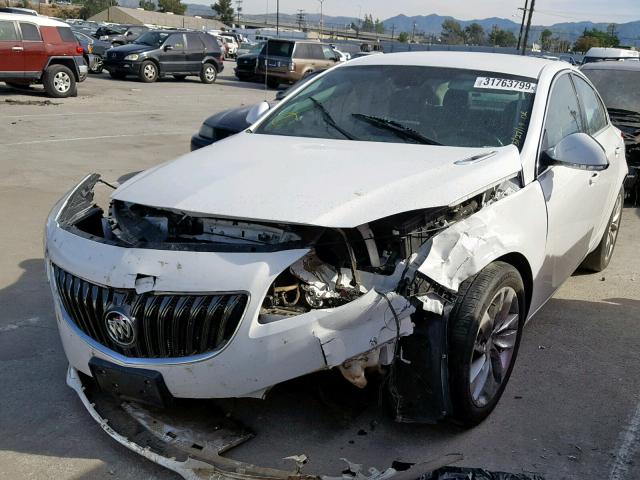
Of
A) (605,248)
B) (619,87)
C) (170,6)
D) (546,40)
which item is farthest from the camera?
(170,6)

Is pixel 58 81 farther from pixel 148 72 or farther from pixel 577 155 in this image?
pixel 577 155

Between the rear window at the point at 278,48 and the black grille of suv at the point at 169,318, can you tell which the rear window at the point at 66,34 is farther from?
the black grille of suv at the point at 169,318

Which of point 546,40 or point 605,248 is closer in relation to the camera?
point 605,248

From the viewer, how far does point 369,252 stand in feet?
10.3

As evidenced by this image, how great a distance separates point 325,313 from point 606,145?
323 cm

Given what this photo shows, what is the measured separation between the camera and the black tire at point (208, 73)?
25016 millimetres

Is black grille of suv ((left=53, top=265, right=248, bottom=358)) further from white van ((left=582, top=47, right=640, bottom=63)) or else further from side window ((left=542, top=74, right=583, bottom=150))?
white van ((left=582, top=47, right=640, bottom=63))

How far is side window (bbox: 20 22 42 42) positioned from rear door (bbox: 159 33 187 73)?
7.67 metres

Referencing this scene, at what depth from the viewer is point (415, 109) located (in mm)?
4324

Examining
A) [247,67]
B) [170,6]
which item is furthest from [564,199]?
[170,6]

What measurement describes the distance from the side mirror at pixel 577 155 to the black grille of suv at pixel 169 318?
2.05m

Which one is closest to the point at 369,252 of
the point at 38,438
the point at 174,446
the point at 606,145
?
the point at 174,446

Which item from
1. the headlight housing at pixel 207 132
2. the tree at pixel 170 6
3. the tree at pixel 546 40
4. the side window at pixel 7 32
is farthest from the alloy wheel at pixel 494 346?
the tree at pixel 170 6

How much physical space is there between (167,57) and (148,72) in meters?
0.89
